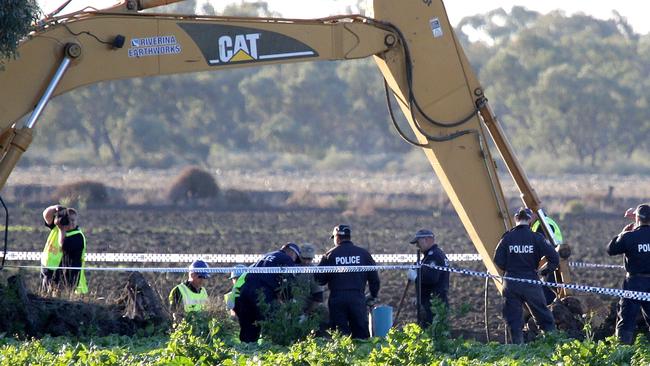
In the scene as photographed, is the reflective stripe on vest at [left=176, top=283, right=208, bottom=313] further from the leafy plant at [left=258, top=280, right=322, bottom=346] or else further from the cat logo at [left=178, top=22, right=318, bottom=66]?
the cat logo at [left=178, top=22, right=318, bottom=66]

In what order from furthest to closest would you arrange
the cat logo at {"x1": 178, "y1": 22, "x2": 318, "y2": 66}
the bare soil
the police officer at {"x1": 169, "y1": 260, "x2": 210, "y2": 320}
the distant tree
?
the bare soil
the police officer at {"x1": 169, "y1": 260, "x2": 210, "y2": 320}
the cat logo at {"x1": 178, "y1": 22, "x2": 318, "y2": 66}
the distant tree

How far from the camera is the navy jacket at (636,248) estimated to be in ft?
45.5

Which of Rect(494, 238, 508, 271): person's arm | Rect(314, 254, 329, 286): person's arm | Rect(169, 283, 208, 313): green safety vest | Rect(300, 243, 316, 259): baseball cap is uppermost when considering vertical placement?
Rect(300, 243, 316, 259): baseball cap

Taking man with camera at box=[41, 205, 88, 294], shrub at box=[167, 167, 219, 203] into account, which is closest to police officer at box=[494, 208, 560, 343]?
man with camera at box=[41, 205, 88, 294]

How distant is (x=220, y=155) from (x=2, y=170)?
70538 millimetres

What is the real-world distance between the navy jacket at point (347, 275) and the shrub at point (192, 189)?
3126 centimetres

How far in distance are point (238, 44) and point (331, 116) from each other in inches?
3134

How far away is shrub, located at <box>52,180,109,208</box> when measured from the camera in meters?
42.1

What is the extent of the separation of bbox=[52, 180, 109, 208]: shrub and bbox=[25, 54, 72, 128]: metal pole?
94.0 feet

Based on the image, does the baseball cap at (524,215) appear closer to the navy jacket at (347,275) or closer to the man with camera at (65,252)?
the navy jacket at (347,275)

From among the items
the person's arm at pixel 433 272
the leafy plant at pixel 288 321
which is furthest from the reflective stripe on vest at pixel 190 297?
the person's arm at pixel 433 272

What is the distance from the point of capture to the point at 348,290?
1438 centimetres

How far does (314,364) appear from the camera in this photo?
9.48 meters

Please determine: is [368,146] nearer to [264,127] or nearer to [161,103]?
[264,127]
